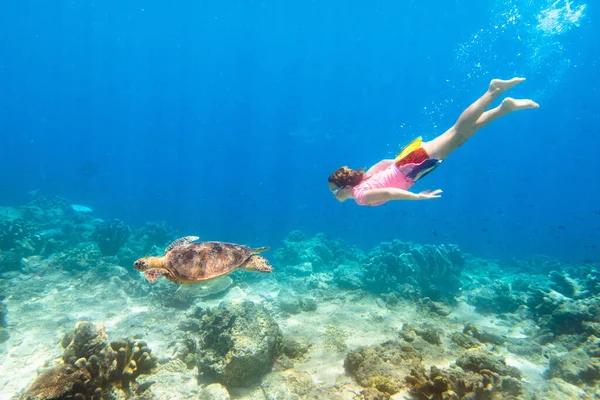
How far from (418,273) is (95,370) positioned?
11405 millimetres

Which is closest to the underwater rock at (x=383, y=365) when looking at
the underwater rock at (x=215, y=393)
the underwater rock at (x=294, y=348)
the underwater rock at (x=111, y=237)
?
the underwater rock at (x=294, y=348)

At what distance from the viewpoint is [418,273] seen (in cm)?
1188

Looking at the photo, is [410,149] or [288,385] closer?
[288,385]

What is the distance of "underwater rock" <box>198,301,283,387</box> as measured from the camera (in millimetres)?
4656

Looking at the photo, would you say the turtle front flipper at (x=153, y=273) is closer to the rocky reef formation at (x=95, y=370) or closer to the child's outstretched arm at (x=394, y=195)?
the rocky reef formation at (x=95, y=370)

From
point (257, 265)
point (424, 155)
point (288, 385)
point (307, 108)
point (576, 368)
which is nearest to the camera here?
point (288, 385)

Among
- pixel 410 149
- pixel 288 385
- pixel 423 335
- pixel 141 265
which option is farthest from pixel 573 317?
pixel 141 265

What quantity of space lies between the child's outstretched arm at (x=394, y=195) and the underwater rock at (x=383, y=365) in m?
2.68

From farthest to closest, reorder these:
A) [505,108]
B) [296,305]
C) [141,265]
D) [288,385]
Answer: [296,305], [505,108], [288,385], [141,265]

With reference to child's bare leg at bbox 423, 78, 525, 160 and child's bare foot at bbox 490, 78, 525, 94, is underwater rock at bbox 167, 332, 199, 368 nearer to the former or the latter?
child's bare leg at bbox 423, 78, 525, 160

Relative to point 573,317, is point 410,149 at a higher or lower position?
higher

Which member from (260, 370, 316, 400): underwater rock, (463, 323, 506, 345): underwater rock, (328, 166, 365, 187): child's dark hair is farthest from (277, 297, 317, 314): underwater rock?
(328, 166, 365, 187): child's dark hair

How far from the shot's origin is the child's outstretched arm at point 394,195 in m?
4.11

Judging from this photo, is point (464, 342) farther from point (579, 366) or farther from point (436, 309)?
point (436, 309)
